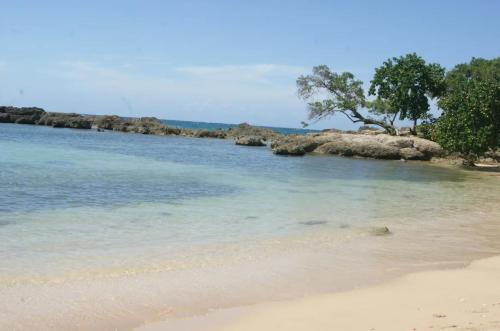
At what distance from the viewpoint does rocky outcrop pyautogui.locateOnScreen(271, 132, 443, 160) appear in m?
39.9

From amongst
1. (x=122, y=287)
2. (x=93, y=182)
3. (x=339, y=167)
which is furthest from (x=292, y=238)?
(x=339, y=167)

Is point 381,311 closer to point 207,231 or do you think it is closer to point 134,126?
point 207,231

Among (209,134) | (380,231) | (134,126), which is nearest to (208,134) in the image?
(209,134)

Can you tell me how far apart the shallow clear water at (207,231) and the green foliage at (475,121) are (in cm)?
1046

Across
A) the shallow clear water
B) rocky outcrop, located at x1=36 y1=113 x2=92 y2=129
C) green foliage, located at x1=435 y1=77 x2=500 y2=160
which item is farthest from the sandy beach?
rocky outcrop, located at x1=36 y1=113 x2=92 y2=129

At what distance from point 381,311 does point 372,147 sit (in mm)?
34864

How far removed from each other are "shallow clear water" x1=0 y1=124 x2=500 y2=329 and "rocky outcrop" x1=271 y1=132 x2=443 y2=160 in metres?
16.6

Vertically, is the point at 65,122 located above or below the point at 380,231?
above

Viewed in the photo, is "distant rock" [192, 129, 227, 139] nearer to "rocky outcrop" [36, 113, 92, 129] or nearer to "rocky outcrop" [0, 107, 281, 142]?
"rocky outcrop" [0, 107, 281, 142]

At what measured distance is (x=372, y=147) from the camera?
132ft

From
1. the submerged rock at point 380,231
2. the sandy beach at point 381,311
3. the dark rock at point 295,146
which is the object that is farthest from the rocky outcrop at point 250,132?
the sandy beach at point 381,311

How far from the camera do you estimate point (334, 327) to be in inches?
233

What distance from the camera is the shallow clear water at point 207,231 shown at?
25.7ft

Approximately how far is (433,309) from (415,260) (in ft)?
10.3
